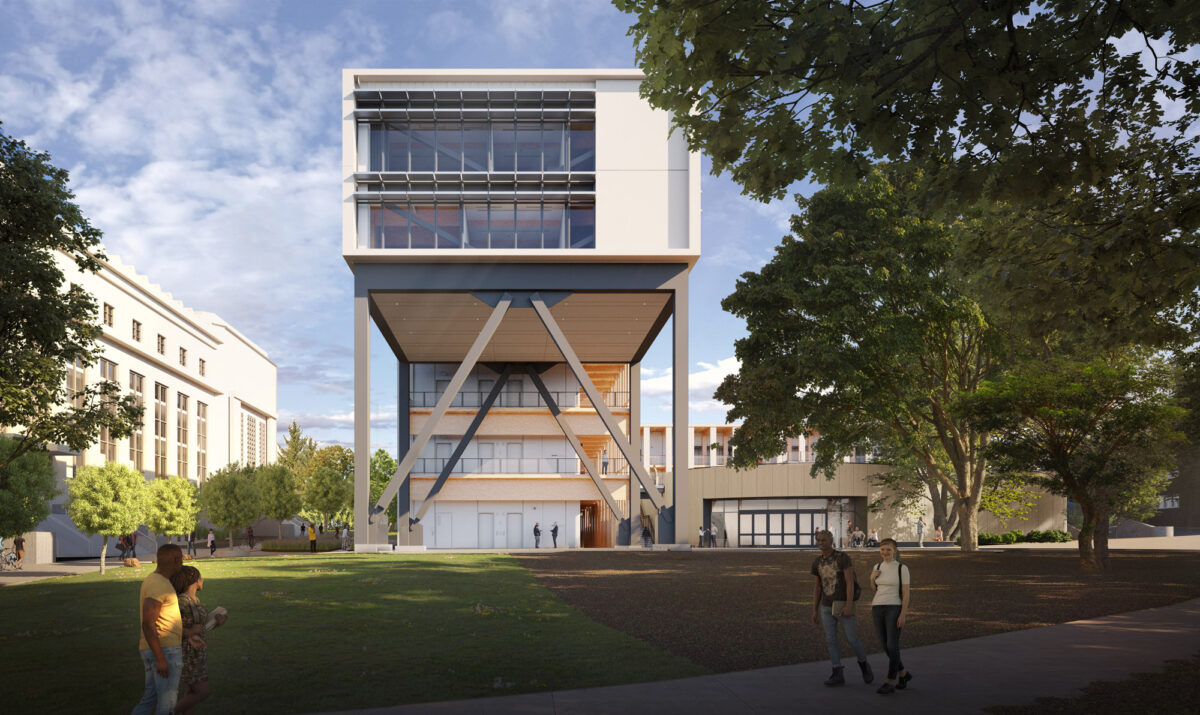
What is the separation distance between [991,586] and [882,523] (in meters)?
47.1

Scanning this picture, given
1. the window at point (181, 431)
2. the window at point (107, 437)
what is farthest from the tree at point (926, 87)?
the window at point (181, 431)

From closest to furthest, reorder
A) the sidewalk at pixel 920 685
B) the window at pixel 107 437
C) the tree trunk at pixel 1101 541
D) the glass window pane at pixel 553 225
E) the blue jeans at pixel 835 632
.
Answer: the sidewalk at pixel 920 685
the blue jeans at pixel 835 632
the tree trunk at pixel 1101 541
the glass window pane at pixel 553 225
the window at pixel 107 437

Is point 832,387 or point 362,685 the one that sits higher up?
point 832,387

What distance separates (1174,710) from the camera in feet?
28.9

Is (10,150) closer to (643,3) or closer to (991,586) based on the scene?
(643,3)

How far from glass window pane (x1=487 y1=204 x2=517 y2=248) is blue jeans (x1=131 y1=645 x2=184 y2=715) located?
36.9m

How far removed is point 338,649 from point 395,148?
33946 mm

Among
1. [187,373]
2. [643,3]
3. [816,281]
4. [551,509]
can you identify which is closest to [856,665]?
[643,3]

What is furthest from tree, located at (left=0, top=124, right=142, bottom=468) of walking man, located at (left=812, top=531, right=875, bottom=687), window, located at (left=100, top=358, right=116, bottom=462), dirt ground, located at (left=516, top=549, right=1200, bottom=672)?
window, located at (left=100, top=358, right=116, bottom=462)

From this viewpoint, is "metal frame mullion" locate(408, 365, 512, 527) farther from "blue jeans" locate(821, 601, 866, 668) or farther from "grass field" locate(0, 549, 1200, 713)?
"blue jeans" locate(821, 601, 866, 668)

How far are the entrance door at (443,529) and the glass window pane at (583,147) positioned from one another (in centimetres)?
2402

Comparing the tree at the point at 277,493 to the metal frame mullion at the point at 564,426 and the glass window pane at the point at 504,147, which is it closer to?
the metal frame mullion at the point at 564,426

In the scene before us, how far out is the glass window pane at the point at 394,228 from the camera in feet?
141

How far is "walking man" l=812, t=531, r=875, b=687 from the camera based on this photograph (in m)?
9.98
